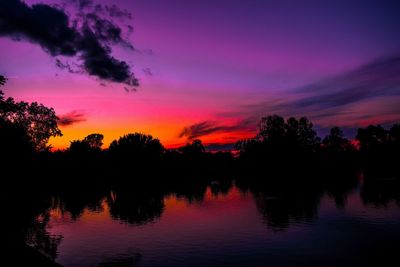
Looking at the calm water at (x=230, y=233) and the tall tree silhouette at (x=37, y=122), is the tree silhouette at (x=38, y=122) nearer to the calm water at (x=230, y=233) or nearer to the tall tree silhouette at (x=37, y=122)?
the tall tree silhouette at (x=37, y=122)

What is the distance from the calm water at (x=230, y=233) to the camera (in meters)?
38.1

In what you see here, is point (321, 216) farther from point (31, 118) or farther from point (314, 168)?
point (314, 168)

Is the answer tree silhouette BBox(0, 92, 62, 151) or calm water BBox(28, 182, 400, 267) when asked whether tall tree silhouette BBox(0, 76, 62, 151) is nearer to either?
tree silhouette BBox(0, 92, 62, 151)

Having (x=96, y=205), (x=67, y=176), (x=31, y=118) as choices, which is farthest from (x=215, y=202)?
(x=67, y=176)

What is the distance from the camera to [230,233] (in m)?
51.3

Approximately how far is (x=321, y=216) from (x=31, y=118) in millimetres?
84596

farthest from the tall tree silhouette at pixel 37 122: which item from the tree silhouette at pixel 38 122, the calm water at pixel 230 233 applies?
the calm water at pixel 230 233

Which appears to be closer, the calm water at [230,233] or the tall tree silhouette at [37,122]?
the calm water at [230,233]

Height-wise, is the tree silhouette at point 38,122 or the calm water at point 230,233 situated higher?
the tree silhouette at point 38,122

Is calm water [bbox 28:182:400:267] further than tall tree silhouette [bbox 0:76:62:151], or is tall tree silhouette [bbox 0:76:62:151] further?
tall tree silhouette [bbox 0:76:62:151]

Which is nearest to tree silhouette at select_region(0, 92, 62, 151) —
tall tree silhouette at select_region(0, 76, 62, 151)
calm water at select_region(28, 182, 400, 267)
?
tall tree silhouette at select_region(0, 76, 62, 151)

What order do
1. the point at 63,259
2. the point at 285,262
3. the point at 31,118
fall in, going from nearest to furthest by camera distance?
1. the point at 285,262
2. the point at 63,259
3. the point at 31,118

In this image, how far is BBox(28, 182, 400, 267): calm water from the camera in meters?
38.1

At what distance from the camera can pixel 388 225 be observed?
51656mm
